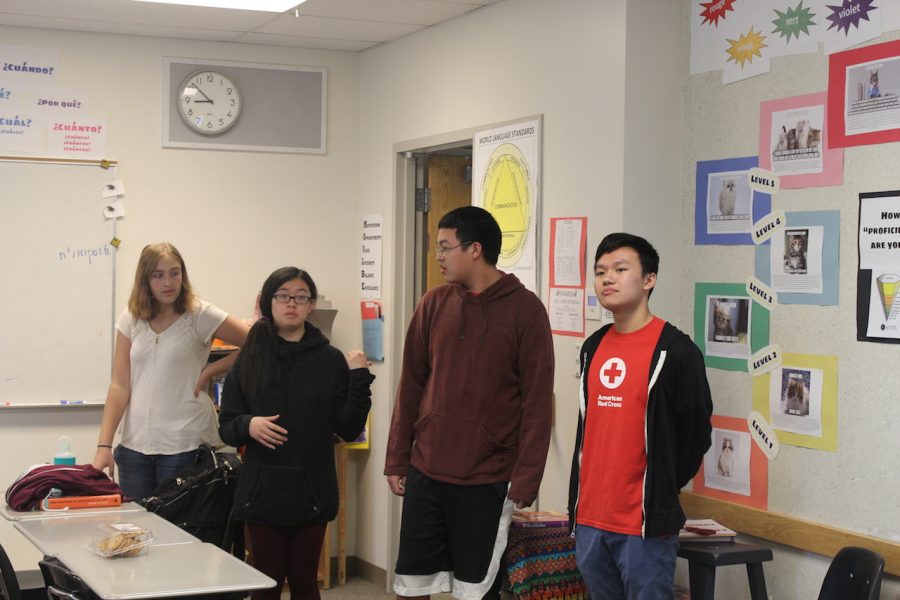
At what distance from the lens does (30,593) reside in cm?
421

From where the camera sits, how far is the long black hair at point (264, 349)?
3.60 m

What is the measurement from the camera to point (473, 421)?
136 inches

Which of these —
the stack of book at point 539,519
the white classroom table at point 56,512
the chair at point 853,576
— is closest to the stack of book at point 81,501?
the white classroom table at point 56,512

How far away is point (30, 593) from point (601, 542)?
2.27 m

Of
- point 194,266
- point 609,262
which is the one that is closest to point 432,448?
point 609,262

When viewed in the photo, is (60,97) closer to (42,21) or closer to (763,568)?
(42,21)

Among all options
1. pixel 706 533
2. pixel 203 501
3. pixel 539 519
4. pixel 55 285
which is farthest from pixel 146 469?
pixel 706 533

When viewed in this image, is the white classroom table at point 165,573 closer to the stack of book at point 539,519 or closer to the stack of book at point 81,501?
the stack of book at point 81,501

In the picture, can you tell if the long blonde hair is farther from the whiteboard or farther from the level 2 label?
the level 2 label

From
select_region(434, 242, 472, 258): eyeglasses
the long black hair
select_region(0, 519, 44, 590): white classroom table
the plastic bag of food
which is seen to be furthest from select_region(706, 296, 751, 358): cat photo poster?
select_region(0, 519, 44, 590): white classroom table

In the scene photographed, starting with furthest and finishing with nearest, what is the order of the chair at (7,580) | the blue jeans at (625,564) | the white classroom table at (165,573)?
the blue jeans at (625,564)
the chair at (7,580)
the white classroom table at (165,573)

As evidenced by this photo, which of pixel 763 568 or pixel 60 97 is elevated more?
pixel 60 97

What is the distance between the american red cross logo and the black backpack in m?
1.42

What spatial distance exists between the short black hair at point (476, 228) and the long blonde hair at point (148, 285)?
114cm
